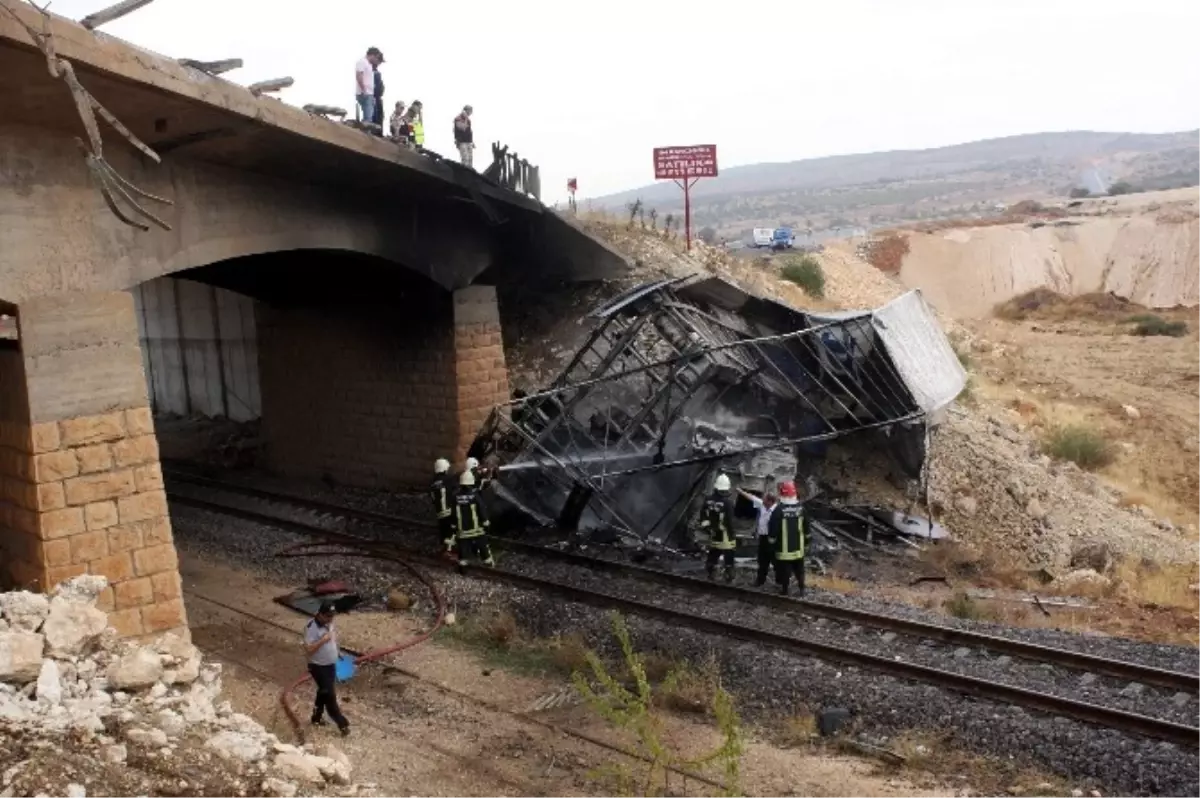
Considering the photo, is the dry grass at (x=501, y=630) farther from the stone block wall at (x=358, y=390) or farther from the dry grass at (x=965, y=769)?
the stone block wall at (x=358, y=390)

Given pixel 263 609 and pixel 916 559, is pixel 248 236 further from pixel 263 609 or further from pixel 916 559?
pixel 916 559

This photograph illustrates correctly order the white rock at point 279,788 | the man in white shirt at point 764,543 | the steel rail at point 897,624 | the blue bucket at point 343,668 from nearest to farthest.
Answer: the white rock at point 279,788 < the steel rail at point 897,624 < the blue bucket at point 343,668 < the man in white shirt at point 764,543

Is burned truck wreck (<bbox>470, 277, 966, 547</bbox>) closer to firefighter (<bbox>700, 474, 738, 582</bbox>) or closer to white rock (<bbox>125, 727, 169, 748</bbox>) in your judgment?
firefighter (<bbox>700, 474, 738, 582</bbox>)

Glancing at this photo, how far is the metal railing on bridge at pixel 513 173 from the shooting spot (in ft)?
60.2

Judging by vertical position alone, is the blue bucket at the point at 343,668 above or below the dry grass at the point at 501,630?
above

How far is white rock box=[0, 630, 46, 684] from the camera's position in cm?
670

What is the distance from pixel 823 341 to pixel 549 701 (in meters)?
8.82

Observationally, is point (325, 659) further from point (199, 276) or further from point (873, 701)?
point (199, 276)

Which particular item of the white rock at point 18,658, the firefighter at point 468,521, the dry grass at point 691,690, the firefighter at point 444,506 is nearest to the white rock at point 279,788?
the white rock at point 18,658

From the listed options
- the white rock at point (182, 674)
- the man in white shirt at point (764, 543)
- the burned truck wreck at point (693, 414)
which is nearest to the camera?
the white rock at point (182, 674)

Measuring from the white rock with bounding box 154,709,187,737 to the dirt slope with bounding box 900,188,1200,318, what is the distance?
49.5 metres

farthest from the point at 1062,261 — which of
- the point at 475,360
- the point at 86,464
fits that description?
the point at 86,464

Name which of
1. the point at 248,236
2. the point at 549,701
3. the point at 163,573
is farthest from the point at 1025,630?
the point at 248,236

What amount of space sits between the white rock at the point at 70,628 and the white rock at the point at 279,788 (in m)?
2.07
